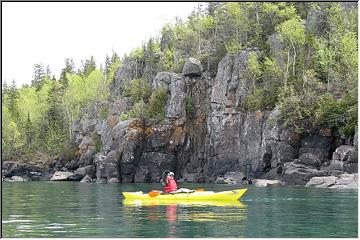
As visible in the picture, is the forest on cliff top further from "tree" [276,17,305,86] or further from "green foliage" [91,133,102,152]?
"green foliage" [91,133,102,152]

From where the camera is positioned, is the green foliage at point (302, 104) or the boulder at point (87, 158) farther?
the boulder at point (87, 158)

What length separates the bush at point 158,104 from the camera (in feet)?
217

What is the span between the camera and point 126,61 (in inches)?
3255

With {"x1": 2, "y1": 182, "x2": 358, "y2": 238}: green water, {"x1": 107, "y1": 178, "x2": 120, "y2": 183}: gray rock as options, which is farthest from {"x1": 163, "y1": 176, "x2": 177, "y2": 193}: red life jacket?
{"x1": 107, "y1": 178, "x2": 120, "y2": 183}: gray rock

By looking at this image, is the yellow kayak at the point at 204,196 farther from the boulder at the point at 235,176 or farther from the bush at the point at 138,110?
the bush at the point at 138,110

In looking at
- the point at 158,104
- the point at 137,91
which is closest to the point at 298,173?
the point at 158,104

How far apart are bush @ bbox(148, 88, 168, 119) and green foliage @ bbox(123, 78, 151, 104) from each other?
5.49 metres

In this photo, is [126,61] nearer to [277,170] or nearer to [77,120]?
[77,120]

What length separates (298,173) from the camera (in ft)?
156

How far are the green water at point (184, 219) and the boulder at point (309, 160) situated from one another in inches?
803

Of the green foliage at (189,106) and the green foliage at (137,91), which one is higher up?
the green foliage at (137,91)

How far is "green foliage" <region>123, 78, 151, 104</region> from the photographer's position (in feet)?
242

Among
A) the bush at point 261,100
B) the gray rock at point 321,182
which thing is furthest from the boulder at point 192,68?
the gray rock at point 321,182

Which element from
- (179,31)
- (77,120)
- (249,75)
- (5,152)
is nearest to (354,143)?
(249,75)
